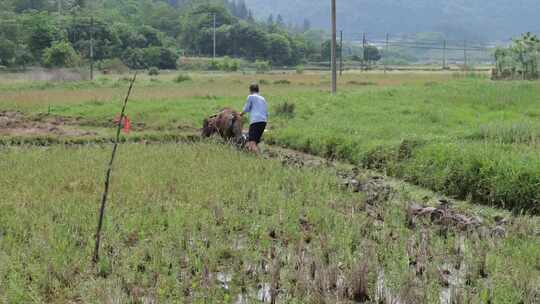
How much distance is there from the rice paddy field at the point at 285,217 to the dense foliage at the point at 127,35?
23001 millimetres

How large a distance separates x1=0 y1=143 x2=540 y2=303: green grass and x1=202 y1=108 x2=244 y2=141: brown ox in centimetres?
278

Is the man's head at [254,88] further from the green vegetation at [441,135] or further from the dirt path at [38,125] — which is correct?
the dirt path at [38,125]

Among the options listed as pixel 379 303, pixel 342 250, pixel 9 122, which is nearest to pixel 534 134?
pixel 342 250

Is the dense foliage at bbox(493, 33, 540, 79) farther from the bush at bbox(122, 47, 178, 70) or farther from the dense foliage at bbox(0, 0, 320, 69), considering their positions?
the bush at bbox(122, 47, 178, 70)

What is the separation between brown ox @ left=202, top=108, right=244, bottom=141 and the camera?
1154 cm

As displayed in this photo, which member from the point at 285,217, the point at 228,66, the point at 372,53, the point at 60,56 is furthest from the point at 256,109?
the point at 372,53

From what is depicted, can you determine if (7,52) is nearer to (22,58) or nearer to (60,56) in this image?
(22,58)

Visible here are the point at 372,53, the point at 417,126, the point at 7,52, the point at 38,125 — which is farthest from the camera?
the point at 372,53

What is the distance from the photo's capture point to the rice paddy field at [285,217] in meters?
4.62

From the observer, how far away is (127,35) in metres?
49.2

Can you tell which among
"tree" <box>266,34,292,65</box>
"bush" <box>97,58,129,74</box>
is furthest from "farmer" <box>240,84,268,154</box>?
"tree" <box>266,34,292,65</box>

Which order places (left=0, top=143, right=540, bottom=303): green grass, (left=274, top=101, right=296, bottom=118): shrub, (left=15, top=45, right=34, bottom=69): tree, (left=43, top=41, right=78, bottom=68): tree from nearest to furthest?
(left=0, top=143, right=540, bottom=303): green grass, (left=274, top=101, right=296, bottom=118): shrub, (left=43, top=41, right=78, bottom=68): tree, (left=15, top=45, right=34, bottom=69): tree

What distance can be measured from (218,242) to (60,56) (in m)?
37.2

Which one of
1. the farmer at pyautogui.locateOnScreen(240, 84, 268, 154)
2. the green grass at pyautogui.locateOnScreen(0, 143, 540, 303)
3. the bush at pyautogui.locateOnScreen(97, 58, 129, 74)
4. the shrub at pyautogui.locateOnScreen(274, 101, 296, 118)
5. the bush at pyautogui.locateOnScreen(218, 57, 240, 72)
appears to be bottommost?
the green grass at pyautogui.locateOnScreen(0, 143, 540, 303)
